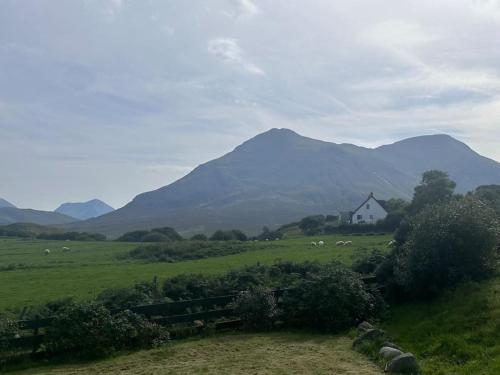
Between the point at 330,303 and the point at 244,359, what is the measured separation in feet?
16.6

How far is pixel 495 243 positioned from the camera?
1991 cm

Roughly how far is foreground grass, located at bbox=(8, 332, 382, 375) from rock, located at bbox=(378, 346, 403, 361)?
475 millimetres

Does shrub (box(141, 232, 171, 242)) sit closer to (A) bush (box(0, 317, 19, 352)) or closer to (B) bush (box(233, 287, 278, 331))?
(B) bush (box(233, 287, 278, 331))

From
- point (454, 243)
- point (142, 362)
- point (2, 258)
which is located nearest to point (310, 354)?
point (142, 362)

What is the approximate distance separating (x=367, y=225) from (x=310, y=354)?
194 feet

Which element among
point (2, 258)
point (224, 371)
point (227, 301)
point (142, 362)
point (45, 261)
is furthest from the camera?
point (2, 258)

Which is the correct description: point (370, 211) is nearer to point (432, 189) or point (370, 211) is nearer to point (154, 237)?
point (432, 189)

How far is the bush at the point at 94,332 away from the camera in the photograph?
16.5 metres

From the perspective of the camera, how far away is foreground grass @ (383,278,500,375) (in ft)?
42.3

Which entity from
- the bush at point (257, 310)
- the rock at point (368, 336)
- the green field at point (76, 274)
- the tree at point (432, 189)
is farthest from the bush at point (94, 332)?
the tree at point (432, 189)

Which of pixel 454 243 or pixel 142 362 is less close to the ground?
pixel 454 243

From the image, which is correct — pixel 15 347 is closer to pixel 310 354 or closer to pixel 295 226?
pixel 310 354

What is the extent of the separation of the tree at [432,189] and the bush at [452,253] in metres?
41.4

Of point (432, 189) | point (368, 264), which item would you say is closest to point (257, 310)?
point (368, 264)
